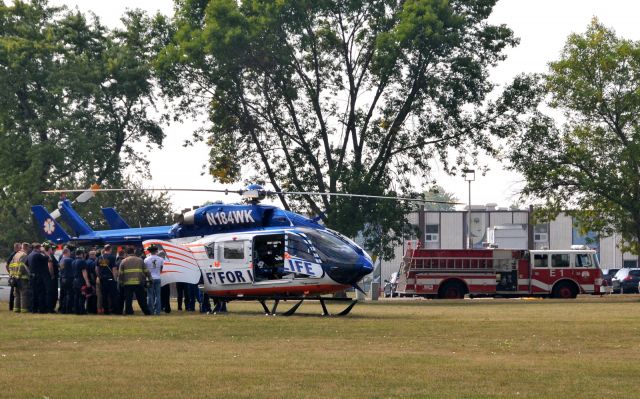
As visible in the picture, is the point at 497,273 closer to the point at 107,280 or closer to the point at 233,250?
the point at 233,250

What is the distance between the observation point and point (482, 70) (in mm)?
52312

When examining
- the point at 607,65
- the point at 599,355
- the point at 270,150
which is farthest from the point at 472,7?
the point at 599,355

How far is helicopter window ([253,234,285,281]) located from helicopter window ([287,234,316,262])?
1.71 ft

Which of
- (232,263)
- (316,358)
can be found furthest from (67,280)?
(316,358)

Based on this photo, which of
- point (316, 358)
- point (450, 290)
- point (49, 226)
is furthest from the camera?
point (450, 290)

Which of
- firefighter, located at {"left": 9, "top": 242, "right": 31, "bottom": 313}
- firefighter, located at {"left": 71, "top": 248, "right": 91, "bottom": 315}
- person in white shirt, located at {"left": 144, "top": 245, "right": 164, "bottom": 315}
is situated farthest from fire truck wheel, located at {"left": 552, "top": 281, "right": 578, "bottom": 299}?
firefighter, located at {"left": 9, "top": 242, "right": 31, "bottom": 313}

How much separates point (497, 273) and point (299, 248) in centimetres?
2293

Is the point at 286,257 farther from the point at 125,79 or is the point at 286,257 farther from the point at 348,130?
the point at 125,79

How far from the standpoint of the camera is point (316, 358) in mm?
17797

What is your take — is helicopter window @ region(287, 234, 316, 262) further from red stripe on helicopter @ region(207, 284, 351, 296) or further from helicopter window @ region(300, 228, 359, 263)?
red stripe on helicopter @ region(207, 284, 351, 296)

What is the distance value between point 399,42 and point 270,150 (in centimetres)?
810

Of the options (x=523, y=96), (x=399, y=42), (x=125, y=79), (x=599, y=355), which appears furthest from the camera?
(x=125, y=79)

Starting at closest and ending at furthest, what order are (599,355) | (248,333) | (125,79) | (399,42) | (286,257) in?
(599,355), (248,333), (286,257), (399,42), (125,79)

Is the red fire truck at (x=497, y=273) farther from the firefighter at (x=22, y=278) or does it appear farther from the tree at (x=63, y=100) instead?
the firefighter at (x=22, y=278)
